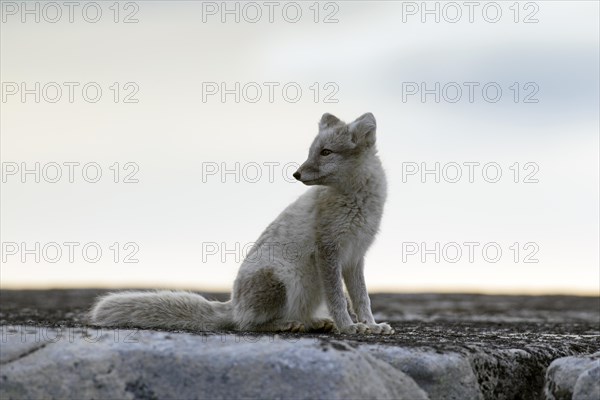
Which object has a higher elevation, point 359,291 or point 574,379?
point 359,291

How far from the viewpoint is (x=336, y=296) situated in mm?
5840

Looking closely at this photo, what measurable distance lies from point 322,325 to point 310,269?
44 cm

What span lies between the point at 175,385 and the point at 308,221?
2.45m

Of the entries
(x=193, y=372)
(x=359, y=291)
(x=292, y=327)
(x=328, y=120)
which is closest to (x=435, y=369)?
(x=193, y=372)

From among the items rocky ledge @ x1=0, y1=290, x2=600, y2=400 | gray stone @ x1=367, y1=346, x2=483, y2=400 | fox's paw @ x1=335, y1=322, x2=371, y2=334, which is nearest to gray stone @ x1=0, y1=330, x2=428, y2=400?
rocky ledge @ x1=0, y1=290, x2=600, y2=400

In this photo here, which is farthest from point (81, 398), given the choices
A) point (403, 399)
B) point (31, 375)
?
point (403, 399)

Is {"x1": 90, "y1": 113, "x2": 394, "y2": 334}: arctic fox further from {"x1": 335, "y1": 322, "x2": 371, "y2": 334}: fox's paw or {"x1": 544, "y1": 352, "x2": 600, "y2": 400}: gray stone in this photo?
{"x1": 544, "y1": 352, "x2": 600, "y2": 400}: gray stone

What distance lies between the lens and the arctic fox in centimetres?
585

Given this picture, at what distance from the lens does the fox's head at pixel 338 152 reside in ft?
20.2

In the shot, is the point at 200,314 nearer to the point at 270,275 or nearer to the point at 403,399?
the point at 270,275

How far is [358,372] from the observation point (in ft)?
12.7

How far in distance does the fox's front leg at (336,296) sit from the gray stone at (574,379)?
4.84ft

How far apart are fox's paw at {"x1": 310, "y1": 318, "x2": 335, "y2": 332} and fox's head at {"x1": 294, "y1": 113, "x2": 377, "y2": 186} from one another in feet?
3.25

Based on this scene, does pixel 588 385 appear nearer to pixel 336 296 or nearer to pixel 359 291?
pixel 336 296
